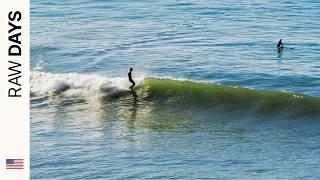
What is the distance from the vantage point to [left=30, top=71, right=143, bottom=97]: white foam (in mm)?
32500

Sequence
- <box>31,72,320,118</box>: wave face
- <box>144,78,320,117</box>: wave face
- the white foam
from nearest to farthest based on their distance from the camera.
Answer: <box>144,78,320,117</box>: wave face, <box>31,72,320,118</box>: wave face, the white foam

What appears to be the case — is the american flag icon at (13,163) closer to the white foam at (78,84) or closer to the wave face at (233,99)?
the wave face at (233,99)

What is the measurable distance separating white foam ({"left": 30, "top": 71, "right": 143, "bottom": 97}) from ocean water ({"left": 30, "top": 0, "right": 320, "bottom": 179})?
0.06 metres

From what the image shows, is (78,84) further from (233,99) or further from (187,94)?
(233,99)

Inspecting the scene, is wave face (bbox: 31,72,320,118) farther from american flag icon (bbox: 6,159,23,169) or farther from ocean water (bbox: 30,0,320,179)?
american flag icon (bbox: 6,159,23,169)

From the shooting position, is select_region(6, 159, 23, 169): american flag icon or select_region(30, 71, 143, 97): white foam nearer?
select_region(6, 159, 23, 169): american flag icon

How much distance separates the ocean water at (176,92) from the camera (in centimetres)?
2253

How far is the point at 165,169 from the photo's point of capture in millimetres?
21781

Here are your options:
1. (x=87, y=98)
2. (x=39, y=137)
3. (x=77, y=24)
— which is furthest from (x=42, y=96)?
(x=77, y=24)

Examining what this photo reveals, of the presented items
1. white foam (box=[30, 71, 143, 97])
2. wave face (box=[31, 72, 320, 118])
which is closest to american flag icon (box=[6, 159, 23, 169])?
wave face (box=[31, 72, 320, 118])

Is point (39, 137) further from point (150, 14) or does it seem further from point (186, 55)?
point (150, 14)

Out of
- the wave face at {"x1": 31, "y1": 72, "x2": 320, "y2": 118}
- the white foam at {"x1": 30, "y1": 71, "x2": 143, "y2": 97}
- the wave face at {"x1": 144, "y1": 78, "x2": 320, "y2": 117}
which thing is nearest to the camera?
the wave face at {"x1": 144, "y1": 78, "x2": 320, "y2": 117}

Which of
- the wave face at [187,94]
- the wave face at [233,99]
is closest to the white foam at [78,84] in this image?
the wave face at [187,94]

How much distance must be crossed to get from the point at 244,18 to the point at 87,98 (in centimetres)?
2019
